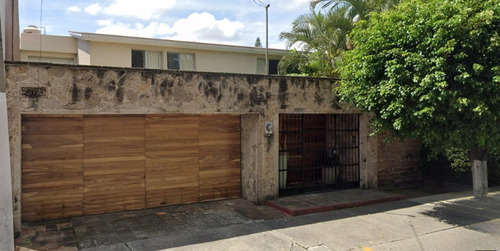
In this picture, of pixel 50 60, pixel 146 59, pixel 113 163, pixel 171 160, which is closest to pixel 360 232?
pixel 171 160

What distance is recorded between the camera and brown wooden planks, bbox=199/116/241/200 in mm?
8875

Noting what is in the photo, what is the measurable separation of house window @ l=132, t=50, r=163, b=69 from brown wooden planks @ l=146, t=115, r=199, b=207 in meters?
7.94

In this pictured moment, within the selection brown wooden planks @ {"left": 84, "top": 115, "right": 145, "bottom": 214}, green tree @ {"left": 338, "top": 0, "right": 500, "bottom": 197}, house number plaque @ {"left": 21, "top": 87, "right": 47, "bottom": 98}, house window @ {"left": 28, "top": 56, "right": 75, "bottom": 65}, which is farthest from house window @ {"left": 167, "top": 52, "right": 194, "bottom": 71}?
green tree @ {"left": 338, "top": 0, "right": 500, "bottom": 197}

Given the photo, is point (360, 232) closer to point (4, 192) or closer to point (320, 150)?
point (320, 150)

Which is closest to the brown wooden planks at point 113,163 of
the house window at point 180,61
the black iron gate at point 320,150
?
the black iron gate at point 320,150

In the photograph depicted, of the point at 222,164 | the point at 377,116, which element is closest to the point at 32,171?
the point at 222,164

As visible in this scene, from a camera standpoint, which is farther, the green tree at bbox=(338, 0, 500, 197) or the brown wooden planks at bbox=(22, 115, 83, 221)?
the brown wooden planks at bbox=(22, 115, 83, 221)

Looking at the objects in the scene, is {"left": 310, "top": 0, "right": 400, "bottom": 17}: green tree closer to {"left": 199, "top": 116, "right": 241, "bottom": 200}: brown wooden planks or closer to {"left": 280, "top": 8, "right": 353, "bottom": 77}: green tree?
{"left": 280, "top": 8, "right": 353, "bottom": 77}: green tree

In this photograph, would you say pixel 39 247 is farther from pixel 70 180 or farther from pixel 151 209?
pixel 151 209

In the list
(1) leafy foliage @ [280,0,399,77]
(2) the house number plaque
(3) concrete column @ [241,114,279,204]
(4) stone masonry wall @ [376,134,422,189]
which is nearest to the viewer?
(2) the house number plaque

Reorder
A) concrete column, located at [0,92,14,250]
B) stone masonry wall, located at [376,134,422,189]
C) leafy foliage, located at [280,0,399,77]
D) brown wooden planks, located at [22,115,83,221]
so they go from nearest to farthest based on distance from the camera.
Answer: concrete column, located at [0,92,14,250]
brown wooden planks, located at [22,115,83,221]
stone masonry wall, located at [376,134,422,189]
leafy foliage, located at [280,0,399,77]

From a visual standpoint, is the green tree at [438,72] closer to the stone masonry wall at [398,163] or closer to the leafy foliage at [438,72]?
the leafy foliage at [438,72]

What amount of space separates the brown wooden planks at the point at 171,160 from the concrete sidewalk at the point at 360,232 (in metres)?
1.85

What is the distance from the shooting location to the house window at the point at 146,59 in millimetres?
15656
